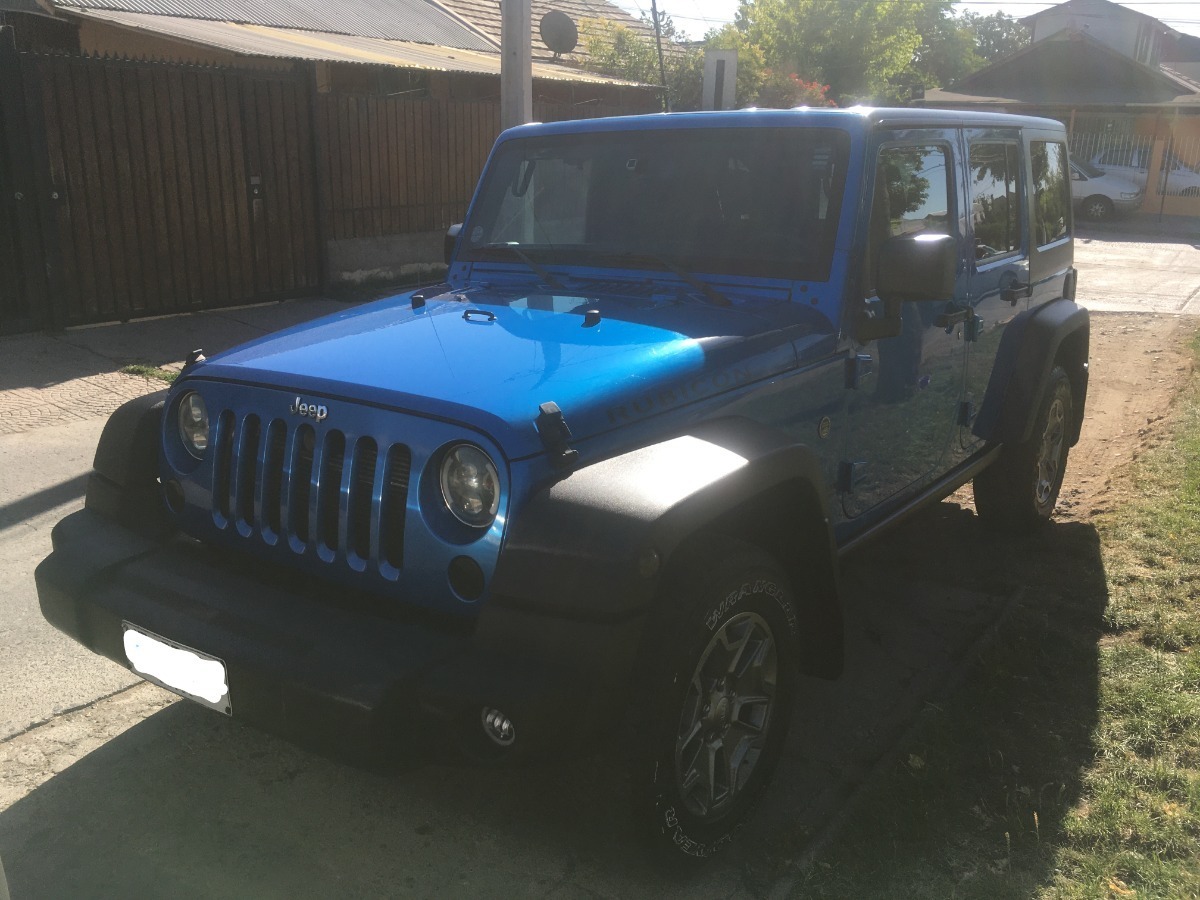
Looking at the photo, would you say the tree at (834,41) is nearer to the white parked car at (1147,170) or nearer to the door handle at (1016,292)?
the white parked car at (1147,170)

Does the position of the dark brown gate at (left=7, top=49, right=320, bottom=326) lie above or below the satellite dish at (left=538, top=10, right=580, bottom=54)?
below

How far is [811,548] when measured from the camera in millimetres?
3102

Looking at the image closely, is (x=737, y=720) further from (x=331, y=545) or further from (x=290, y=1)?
(x=290, y=1)

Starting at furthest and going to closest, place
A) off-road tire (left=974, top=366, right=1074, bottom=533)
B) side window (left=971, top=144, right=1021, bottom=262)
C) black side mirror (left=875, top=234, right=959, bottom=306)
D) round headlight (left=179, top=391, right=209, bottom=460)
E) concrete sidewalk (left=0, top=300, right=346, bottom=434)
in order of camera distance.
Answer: concrete sidewalk (left=0, top=300, right=346, bottom=434)
off-road tire (left=974, top=366, right=1074, bottom=533)
side window (left=971, top=144, right=1021, bottom=262)
black side mirror (left=875, top=234, right=959, bottom=306)
round headlight (left=179, top=391, right=209, bottom=460)

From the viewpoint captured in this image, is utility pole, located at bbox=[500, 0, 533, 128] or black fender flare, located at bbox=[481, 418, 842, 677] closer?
black fender flare, located at bbox=[481, 418, 842, 677]

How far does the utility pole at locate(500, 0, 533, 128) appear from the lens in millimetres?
8508

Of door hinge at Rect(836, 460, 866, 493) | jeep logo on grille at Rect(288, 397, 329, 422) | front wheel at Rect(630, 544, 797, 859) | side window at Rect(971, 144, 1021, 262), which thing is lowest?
front wheel at Rect(630, 544, 797, 859)

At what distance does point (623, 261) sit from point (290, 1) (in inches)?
562

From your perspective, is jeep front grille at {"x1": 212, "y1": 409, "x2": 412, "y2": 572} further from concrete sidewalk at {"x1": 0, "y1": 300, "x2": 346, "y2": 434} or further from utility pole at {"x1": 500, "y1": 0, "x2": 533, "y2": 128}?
utility pole at {"x1": 500, "y1": 0, "x2": 533, "y2": 128}

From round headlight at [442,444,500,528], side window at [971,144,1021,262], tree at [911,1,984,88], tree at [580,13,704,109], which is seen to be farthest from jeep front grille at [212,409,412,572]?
tree at [911,1,984,88]

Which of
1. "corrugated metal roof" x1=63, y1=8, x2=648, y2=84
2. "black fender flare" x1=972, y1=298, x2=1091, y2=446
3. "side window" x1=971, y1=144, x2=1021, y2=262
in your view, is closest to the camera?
"side window" x1=971, y1=144, x2=1021, y2=262

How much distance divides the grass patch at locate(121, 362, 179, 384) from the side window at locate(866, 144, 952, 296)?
19.2 ft

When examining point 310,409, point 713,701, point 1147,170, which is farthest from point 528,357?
point 1147,170

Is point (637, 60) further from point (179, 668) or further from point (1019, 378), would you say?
point (179, 668)
